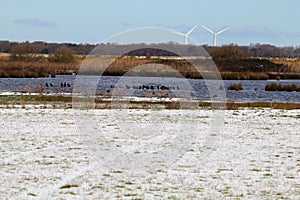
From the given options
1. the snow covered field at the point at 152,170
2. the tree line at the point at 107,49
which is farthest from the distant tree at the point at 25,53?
the snow covered field at the point at 152,170

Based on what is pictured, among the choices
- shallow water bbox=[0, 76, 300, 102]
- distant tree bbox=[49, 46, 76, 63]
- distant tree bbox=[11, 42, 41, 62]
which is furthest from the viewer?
distant tree bbox=[11, 42, 41, 62]

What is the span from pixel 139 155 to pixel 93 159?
4.62 ft

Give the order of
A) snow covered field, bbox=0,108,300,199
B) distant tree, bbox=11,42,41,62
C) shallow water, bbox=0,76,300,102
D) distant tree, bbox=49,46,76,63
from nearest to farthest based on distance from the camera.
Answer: snow covered field, bbox=0,108,300,199
shallow water, bbox=0,76,300,102
distant tree, bbox=49,46,76,63
distant tree, bbox=11,42,41,62

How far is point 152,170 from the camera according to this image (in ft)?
41.1

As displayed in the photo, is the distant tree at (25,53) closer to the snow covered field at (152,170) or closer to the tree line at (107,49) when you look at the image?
the tree line at (107,49)

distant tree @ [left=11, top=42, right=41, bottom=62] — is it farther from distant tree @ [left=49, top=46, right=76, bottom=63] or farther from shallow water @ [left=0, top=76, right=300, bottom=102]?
shallow water @ [left=0, top=76, right=300, bottom=102]

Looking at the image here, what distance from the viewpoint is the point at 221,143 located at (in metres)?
17.1

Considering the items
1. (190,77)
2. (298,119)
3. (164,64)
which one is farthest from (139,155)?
(164,64)

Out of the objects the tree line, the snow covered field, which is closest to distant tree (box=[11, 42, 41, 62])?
the tree line

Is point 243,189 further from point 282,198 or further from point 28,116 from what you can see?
point 28,116

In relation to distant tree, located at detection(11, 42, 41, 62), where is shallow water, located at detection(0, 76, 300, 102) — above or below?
below

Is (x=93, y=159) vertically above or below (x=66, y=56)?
below

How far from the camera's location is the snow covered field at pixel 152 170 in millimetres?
10328

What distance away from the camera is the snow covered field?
1033 cm
